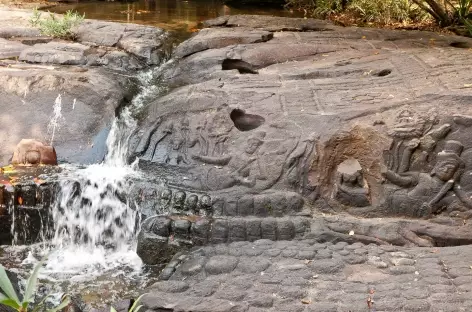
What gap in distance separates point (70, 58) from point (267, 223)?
376 cm

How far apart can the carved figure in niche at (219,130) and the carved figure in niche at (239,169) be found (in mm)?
110

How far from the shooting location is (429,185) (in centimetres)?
481

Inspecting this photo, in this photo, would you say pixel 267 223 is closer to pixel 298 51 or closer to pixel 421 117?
pixel 421 117

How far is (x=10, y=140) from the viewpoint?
571 centimetres

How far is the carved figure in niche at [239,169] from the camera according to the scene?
503 centimetres

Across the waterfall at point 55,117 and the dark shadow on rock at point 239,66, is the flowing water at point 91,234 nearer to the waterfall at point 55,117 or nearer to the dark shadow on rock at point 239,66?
the waterfall at point 55,117

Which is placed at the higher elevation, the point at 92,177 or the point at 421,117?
the point at 421,117

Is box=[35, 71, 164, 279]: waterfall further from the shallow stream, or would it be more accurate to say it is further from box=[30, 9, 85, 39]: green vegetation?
box=[30, 9, 85, 39]: green vegetation

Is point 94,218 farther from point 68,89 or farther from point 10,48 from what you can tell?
point 10,48

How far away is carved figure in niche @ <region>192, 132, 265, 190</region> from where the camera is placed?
16.5ft

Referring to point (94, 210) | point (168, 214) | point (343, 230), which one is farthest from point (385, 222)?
point (94, 210)

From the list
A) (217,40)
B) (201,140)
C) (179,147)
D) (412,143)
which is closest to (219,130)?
(201,140)

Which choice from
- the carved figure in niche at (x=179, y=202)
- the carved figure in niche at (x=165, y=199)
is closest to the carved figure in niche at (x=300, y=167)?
the carved figure in niche at (x=179, y=202)

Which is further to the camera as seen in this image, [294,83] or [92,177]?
[294,83]
